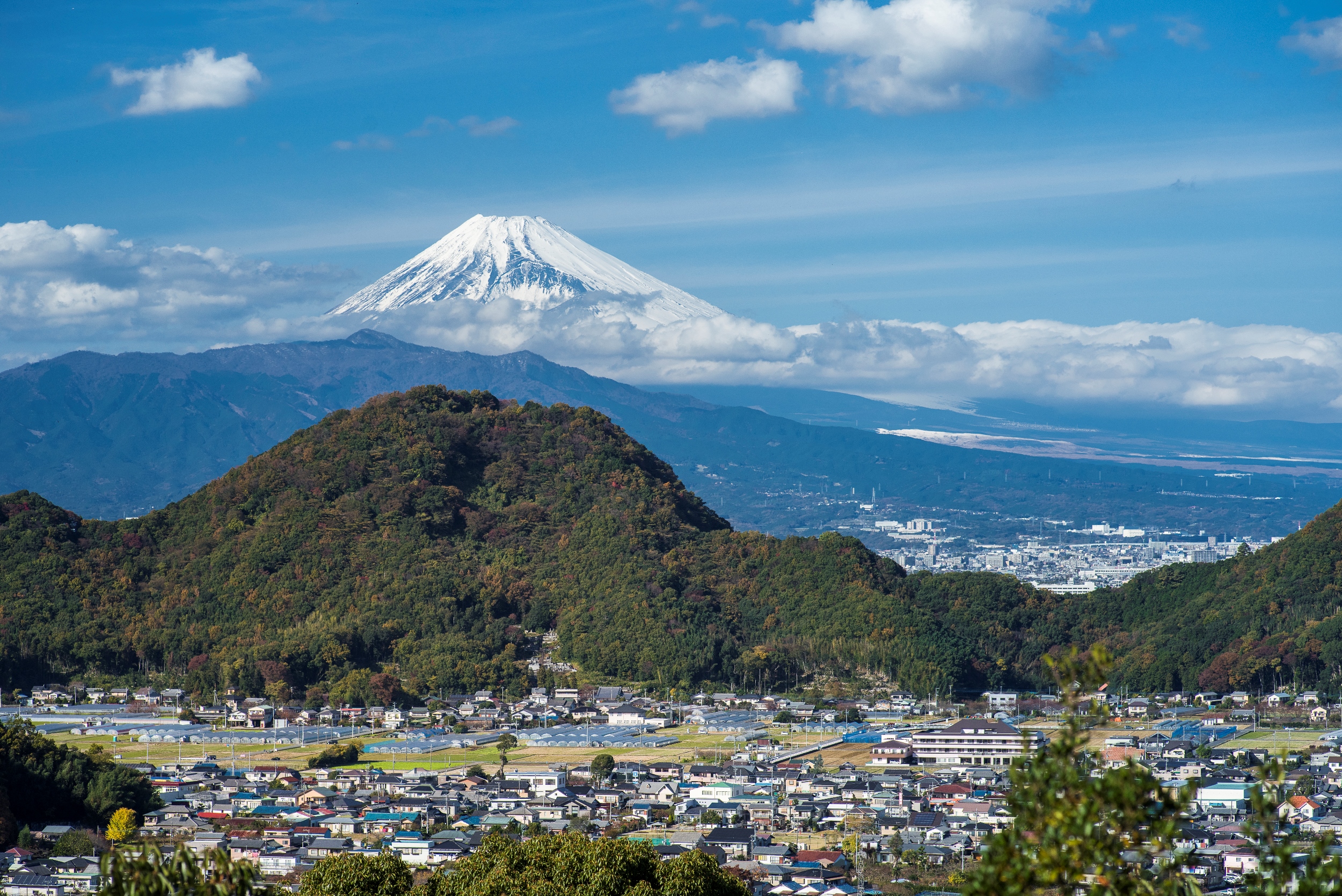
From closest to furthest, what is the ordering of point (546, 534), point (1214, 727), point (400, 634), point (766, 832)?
point (766, 832) → point (1214, 727) → point (400, 634) → point (546, 534)

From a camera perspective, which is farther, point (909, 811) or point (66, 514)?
point (66, 514)

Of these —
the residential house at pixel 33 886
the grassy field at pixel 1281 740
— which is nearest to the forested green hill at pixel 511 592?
the grassy field at pixel 1281 740

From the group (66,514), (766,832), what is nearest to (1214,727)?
(766,832)

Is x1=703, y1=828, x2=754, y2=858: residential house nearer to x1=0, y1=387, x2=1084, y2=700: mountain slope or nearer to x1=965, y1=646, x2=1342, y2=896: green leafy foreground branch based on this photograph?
x1=965, y1=646, x2=1342, y2=896: green leafy foreground branch

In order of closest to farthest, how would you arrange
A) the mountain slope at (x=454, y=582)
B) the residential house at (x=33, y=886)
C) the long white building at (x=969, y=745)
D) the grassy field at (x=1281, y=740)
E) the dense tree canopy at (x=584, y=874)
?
the dense tree canopy at (x=584, y=874) → the residential house at (x=33, y=886) → the grassy field at (x=1281, y=740) → the long white building at (x=969, y=745) → the mountain slope at (x=454, y=582)

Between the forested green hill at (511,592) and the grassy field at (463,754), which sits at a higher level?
the forested green hill at (511,592)

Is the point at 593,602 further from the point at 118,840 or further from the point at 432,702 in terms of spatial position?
the point at 118,840

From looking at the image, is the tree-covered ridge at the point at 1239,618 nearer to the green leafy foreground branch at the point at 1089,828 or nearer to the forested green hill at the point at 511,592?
the forested green hill at the point at 511,592
